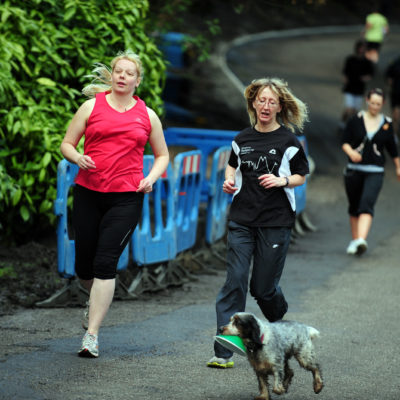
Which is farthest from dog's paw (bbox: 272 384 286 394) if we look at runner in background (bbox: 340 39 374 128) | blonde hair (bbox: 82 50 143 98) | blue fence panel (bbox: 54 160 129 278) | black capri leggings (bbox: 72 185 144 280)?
runner in background (bbox: 340 39 374 128)

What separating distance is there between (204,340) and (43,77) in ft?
12.5

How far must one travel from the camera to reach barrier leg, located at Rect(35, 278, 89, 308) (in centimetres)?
768

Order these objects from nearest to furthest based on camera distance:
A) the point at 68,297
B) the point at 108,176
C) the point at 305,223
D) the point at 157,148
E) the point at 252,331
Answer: the point at 252,331 → the point at 108,176 → the point at 157,148 → the point at 68,297 → the point at 305,223

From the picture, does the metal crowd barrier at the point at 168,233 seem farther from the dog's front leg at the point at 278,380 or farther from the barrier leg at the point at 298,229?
the dog's front leg at the point at 278,380

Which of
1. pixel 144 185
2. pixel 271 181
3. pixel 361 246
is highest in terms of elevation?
pixel 271 181

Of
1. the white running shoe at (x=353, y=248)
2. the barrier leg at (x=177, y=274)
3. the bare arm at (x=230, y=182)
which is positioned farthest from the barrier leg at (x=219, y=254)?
the bare arm at (x=230, y=182)

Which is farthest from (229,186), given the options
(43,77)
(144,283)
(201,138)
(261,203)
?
(201,138)

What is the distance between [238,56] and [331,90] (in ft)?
17.4

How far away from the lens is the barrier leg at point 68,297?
7.68m

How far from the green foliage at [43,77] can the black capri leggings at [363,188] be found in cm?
243

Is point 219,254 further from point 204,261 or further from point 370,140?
point 370,140

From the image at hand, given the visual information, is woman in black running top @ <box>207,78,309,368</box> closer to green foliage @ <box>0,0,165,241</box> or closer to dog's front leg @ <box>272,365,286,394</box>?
dog's front leg @ <box>272,365,286,394</box>

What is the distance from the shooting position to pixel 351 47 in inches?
1364

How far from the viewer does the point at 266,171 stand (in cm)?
591
